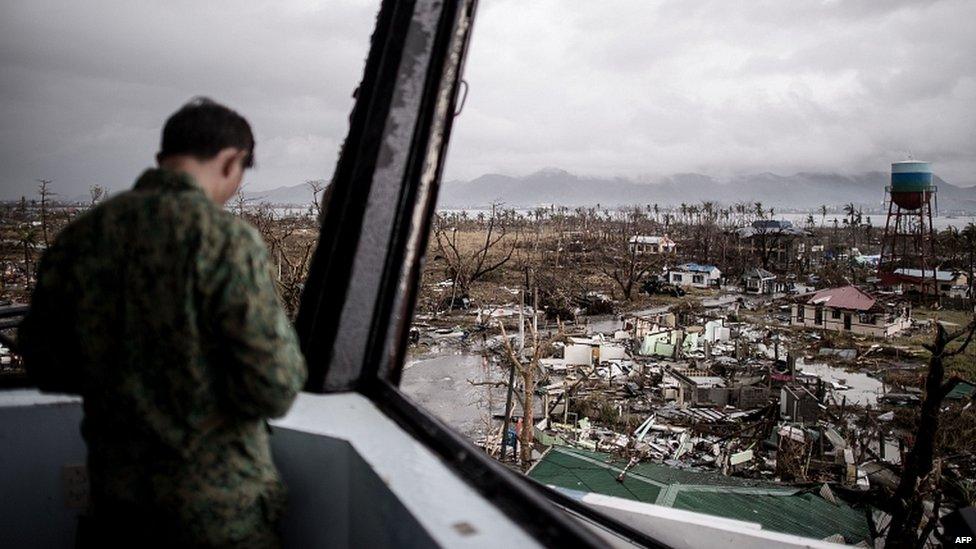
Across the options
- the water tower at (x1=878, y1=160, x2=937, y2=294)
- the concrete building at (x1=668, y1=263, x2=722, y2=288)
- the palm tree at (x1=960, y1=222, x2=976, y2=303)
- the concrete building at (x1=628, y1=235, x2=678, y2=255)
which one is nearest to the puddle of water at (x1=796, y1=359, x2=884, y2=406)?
the water tower at (x1=878, y1=160, x2=937, y2=294)

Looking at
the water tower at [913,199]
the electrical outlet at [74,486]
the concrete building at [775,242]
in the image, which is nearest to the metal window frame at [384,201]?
the electrical outlet at [74,486]

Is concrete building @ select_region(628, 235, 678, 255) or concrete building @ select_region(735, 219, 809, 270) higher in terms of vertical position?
concrete building @ select_region(735, 219, 809, 270)

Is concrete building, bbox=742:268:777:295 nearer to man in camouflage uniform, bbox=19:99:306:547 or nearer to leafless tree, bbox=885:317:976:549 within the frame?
leafless tree, bbox=885:317:976:549

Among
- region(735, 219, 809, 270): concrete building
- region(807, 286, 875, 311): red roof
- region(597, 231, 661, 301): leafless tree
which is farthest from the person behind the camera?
region(735, 219, 809, 270): concrete building

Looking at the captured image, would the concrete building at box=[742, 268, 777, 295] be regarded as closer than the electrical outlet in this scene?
No

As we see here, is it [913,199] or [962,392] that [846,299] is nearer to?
[913,199]

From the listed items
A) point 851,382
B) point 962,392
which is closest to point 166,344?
point 962,392
